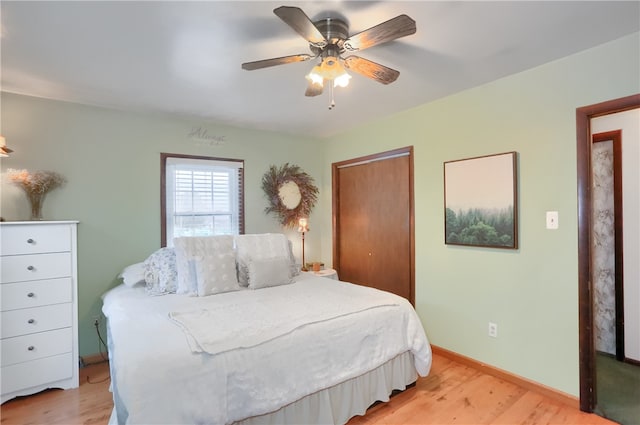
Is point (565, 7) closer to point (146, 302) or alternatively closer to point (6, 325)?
point (146, 302)

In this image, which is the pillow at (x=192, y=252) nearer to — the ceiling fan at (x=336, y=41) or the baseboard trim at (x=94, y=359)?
the baseboard trim at (x=94, y=359)

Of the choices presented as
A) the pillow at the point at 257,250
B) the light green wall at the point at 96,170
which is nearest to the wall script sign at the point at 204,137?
the light green wall at the point at 96,170

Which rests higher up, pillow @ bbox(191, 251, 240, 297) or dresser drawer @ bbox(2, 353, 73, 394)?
pillow @ bbox(191, 251, 240, 297)

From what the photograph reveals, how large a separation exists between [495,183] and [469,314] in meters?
1.15

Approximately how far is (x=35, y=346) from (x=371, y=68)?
3.06 m

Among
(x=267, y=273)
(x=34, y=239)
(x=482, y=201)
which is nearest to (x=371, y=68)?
(x=482, y=201)

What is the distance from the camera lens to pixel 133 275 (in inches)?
111

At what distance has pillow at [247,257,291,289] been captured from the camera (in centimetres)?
280

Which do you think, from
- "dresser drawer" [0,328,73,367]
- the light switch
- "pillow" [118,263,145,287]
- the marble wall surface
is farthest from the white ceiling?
"dresser drawer" [0,328,73,367]

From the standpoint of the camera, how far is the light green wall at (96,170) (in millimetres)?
2750

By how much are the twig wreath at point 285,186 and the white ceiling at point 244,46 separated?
3.86 ft

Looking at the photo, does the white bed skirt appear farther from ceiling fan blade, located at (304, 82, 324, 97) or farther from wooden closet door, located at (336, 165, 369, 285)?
ceiling fan blade, located at (304, 82, 324, 97)

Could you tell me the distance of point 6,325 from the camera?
90.0 inches

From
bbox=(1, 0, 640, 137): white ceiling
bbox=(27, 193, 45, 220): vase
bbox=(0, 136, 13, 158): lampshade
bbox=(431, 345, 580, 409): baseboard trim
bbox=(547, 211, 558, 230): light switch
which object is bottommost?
bbox=(431, 345, 580, 409): baseboard trim
